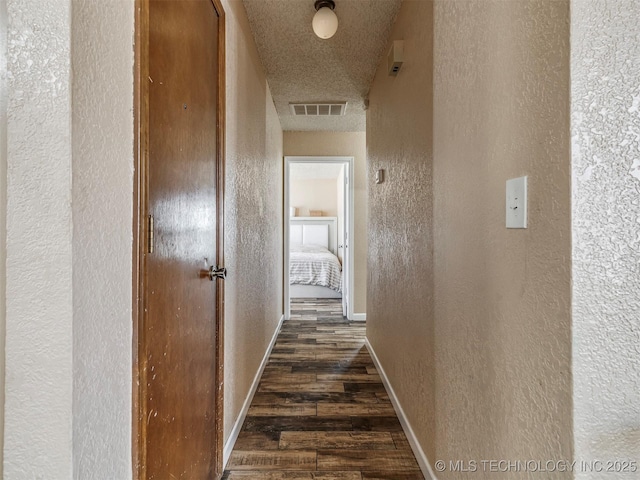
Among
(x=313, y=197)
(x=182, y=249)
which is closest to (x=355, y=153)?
(x=182, y=249)

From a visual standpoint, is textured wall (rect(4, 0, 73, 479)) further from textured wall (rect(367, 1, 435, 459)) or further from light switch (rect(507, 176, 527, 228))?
textured wall (rect(367, 1, 435, 459))

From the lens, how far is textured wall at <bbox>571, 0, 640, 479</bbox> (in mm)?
658

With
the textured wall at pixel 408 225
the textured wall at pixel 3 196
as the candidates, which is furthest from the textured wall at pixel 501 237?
the textured wall at pixel 3 196

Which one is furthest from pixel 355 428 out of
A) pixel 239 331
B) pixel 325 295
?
pixel 325 295

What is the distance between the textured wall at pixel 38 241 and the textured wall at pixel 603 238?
0.93 metres

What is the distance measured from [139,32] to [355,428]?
1.96 meters

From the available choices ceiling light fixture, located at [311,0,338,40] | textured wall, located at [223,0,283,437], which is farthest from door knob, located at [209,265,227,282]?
ceiling light fixture, located at [311,0,338,40]

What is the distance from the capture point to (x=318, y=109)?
11.5 ft

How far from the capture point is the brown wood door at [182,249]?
88 cm

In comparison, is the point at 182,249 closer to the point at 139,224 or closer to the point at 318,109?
the point at 139,224

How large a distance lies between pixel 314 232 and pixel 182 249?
20.7 feet

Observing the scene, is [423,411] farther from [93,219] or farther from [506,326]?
[93,219]

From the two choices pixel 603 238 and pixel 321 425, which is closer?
pixel 603 238

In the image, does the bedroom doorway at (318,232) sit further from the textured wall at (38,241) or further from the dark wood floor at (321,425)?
the textured wall at (38,241)
